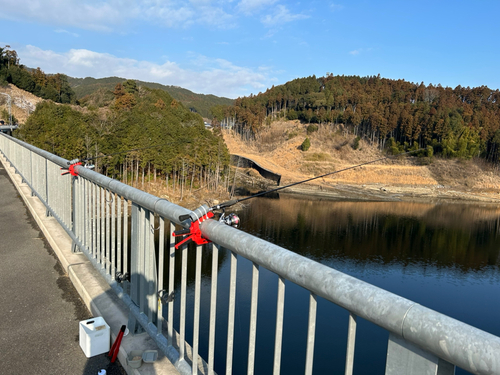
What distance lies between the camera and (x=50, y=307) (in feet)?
9.48

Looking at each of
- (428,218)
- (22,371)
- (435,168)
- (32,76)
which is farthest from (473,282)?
(32,76)

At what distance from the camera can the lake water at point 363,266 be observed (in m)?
14.7

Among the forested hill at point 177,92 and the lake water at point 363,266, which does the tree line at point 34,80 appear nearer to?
the forested hill at point 177,92

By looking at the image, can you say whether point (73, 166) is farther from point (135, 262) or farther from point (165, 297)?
point (165, 297)

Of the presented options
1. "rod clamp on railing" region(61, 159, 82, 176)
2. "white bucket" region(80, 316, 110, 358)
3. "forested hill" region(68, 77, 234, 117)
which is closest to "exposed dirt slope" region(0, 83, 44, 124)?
"forested hill" region(68, 77, 234, 117)

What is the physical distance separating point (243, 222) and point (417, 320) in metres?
31.5

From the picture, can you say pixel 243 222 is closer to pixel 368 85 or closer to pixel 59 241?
pixel 59 241

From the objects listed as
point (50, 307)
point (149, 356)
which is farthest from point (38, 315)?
point (149, 356)

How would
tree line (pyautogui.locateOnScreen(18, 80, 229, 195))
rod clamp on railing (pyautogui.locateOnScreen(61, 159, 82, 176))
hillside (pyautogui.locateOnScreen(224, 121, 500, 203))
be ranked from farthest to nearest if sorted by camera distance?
hillside (pyautogui.locateOnScreen(224, 121, 500, 203)) < tree line (pyautogui.locateOnScreen(18, 80, 229, 195)) < rod clamp on railing (pyautogui.locateOnScreen(61, 159, 82, 176))

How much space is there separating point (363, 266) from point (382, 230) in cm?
984

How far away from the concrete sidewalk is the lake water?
11.2 m

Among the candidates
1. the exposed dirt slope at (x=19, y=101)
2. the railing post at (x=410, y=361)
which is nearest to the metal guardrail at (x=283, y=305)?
the railing post at (x=410, y=361)

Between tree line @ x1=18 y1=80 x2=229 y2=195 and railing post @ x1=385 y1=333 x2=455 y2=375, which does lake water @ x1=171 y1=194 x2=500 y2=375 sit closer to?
tree line @ x1=18 y1=80 x2=229 y2=195

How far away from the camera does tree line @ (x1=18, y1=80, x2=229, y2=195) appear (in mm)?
34406
